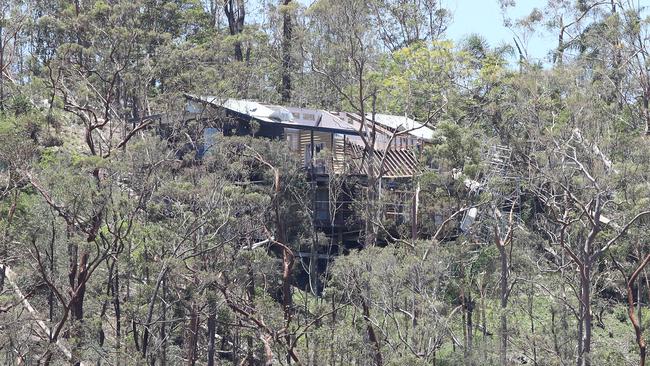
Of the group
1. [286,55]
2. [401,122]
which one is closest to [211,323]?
[401,122]

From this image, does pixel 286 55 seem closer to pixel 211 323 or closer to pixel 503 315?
pixel 211 323

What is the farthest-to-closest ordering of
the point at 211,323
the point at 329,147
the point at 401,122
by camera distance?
the point at 401,122, the point at 329,147, the point at 211,323

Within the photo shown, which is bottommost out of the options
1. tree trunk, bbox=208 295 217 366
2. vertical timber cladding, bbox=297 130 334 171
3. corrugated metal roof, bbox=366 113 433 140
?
tree trunk, bbox=208 295 217 366

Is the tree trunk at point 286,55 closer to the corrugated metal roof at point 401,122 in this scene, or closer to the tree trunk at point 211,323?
the corrugated metal roof at point 401,122

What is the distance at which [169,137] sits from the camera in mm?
29719

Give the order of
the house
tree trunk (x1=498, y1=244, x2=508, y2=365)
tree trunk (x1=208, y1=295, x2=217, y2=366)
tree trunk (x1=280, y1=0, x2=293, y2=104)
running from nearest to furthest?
tree trunk (x1=208, y1=295, x2=217, y2=366) → tree trunk (x1=498, y1=244, x2=508, y2=365) → the house → tree trunk (x1=280, y1=0, x2=293, y2=104)

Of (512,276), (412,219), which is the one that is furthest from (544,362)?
(412,219)

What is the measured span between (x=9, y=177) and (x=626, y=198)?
48.2 feet

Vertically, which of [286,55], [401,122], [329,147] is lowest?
[329,147]

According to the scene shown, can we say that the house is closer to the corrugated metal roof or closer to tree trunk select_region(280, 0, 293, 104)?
the corrugated metal roof

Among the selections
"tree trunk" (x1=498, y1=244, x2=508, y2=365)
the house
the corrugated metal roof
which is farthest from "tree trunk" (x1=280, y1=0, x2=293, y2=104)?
"tree trunk" (x1=498, y1=244, x2=508, y2=365)

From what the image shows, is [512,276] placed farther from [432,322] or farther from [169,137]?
[169,137]

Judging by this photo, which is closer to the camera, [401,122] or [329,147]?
[329,147]

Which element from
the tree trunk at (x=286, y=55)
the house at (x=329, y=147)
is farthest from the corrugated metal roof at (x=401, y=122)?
the tree trunk at (x=286, y=55)
